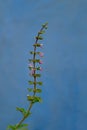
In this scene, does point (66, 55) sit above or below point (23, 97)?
above

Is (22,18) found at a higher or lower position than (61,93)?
higher

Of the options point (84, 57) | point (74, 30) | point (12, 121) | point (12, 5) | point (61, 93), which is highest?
point (12, 5)

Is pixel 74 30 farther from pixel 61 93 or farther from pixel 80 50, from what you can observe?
pixel 61 93

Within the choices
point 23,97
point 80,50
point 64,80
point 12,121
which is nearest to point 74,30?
point 80,50

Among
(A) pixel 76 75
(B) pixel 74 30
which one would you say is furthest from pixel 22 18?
(A) pixel 76 75

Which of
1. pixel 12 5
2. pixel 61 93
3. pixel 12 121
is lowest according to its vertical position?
pixel 12 121

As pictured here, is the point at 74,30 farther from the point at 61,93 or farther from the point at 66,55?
the point at 61,93
